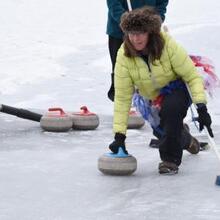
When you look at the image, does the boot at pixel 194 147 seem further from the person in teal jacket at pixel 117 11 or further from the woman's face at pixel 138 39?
the person in teal jacket at pixel 117 11

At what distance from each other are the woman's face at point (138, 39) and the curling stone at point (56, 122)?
195 cm

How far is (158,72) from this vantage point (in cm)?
425

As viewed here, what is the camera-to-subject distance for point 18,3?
1725 cm

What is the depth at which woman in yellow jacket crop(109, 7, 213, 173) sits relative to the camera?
4.16m

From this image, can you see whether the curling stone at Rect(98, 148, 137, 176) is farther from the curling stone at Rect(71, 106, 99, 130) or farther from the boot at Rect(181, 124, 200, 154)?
the curling stone at Rect(71, 106, 99, 130)

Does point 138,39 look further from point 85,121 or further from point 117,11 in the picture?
point 85,121

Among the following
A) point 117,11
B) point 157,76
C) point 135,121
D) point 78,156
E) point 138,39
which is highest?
point 138,39

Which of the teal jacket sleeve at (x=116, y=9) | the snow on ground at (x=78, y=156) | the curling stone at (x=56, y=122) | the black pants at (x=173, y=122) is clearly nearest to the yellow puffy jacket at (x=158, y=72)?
the black pants at (x=173, y=122)

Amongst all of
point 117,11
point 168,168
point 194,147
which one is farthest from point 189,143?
point 117,11

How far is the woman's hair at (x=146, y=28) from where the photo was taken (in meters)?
4.14

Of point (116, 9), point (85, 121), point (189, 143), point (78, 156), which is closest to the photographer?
point (189, 143)

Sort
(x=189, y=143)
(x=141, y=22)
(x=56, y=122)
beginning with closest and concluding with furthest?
(x=141, y=22)
(x=189, y=143)
(x=56, y=122)

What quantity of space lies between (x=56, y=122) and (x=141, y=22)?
2077 mm

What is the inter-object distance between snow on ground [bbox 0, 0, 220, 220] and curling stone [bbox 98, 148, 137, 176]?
1.9 inches
